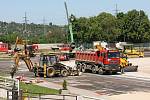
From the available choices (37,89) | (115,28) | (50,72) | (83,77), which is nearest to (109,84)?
(83,77)

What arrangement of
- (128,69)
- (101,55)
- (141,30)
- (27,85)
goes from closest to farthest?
(27,85), (101,55), (128,69), (141,30)

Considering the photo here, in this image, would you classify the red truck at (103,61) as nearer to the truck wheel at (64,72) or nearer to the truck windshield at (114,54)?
the truck windshield at (114,54)

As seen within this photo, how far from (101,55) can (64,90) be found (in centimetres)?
2026

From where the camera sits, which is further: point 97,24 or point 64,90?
point 97,24

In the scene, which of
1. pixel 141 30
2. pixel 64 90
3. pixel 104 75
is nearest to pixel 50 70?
pixel 104 75

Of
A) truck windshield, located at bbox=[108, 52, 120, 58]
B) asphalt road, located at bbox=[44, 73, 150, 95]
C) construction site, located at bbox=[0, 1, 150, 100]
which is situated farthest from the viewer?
truck windshield, located at bbox=[108, 52, 120, 58]

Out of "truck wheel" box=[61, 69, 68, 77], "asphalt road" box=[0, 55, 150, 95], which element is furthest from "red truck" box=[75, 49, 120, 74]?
"truck wheel" box=[61, 69, 68, 77]

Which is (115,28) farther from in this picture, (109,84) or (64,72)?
(109,84)

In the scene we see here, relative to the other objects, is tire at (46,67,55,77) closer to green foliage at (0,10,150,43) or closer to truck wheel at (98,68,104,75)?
truck wheel at (98,68,104,75)

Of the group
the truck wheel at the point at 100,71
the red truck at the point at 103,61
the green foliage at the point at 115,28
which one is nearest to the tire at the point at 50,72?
the red truck at the point at 103,61

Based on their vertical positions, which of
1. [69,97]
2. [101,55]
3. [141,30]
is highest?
[141,30]

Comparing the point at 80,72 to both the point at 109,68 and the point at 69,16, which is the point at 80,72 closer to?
the point at 109,68

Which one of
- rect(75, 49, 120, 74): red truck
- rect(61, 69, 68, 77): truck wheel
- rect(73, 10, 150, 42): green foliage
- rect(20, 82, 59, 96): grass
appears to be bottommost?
rect(20, 82, 59, 96): grass

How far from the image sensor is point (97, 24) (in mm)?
136625
